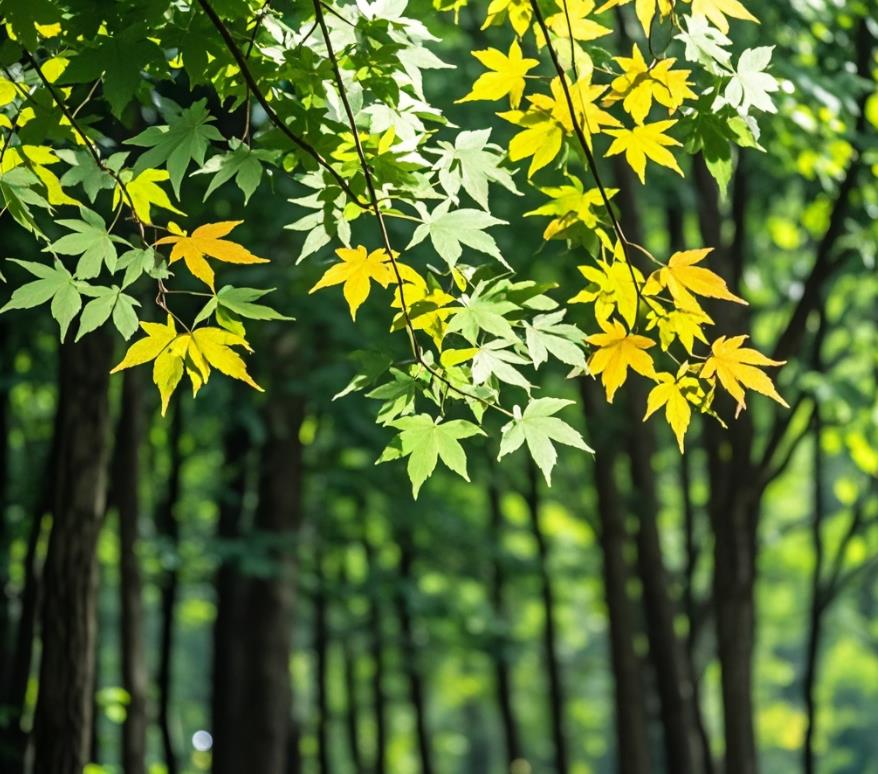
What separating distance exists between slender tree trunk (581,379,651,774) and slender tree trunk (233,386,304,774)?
2.95 metres

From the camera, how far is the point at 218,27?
7.98ft

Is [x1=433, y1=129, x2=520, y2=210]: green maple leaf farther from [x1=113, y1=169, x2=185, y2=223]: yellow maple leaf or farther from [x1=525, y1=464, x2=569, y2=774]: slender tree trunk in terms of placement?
[x1=525, y1=464, x2=569, y2=774]: slender tree trunk

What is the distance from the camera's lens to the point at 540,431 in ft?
8.55

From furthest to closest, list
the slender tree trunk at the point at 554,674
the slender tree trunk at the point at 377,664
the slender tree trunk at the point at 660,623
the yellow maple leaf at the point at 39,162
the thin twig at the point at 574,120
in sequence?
Answer: the slender tree trunk at the point at 377,664
the slender tree trunk at the point at 554,674
the slender tree trunk at the point at 660,623
the yellow maple leaf at the point at 39,162
the thin twig at the point at 574,120

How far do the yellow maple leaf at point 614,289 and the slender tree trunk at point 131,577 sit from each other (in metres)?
5.58

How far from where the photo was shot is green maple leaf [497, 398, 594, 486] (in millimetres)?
2566

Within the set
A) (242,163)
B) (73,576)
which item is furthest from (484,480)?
(242,163)

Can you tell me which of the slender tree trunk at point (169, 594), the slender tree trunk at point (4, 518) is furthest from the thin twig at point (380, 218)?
the slender tree trunk at point (169, 594)

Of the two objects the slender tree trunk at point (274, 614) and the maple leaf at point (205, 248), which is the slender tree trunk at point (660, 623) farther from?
the maple leaf at point (205, 248)

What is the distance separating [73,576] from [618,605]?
626cm

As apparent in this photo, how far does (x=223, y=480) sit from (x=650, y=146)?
11.7 metres

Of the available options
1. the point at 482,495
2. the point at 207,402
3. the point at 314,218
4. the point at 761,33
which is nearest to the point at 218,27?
the point at 314,218

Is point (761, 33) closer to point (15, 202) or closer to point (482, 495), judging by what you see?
point (15, 202)

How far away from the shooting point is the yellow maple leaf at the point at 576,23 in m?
2.59
